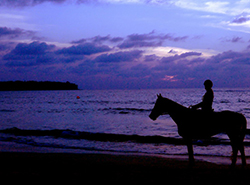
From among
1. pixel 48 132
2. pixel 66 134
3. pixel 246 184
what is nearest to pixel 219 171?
pixel 246 184

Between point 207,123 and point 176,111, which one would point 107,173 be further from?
point 207,123

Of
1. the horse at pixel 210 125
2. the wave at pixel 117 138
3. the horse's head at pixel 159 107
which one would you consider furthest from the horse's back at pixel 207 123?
the wave at pixel 117 138

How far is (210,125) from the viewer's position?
781 centimetres

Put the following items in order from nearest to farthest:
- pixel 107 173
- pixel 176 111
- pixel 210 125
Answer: pixel 107 173
pixel 210 125
pixel 176 111

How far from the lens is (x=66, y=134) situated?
54.8 ft

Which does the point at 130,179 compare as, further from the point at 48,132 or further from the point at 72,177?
the point at 48,132

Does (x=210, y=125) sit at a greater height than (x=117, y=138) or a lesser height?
greater

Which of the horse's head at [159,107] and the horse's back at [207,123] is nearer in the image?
the horse's back at [207,123]

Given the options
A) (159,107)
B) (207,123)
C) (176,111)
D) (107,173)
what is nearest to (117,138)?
(159,107)

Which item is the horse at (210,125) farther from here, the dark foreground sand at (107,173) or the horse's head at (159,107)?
the dark foreground sand at (107,173)

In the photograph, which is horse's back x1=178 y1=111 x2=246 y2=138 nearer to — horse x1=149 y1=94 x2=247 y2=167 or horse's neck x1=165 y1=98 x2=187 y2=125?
horse x1=149 y1=94 x2=247 y2=167

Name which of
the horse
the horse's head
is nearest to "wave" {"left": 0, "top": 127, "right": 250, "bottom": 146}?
the horse

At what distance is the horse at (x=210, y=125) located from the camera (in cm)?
765

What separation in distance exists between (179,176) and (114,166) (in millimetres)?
2167
